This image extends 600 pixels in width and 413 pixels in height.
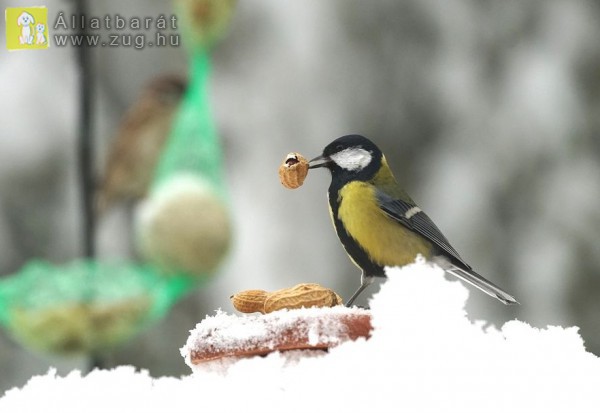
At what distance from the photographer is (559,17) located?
320 centimetres

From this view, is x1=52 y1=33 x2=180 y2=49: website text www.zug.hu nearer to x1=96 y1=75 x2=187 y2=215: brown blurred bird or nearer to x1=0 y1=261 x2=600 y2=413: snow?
x1=96 y1=75 x2=187 y2=215: brown blurred bird

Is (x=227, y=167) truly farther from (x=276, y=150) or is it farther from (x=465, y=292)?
(x=465, y=292)

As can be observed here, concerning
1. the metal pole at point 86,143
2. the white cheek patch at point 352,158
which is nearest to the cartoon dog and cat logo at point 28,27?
the metal pole at point 86,143

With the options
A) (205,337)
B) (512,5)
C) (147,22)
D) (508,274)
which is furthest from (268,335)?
(512,5)

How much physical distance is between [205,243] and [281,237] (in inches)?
47.7

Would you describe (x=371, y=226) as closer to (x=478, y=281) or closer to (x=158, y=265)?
(x=478, y=281)

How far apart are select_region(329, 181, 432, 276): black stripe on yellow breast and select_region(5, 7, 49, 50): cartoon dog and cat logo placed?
990 millimetres

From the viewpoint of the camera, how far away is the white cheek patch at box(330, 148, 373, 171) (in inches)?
48.4

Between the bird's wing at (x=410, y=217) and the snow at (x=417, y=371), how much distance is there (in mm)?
598

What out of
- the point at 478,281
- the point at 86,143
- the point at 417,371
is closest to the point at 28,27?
the point at 86,143

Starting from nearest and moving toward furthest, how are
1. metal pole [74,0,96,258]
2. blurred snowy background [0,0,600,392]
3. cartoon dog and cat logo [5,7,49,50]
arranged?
metal pole [74,0,96,258]
cartoon dog and cat logo [5,7,49,50]
blurred snowy background [0,0,600,392]

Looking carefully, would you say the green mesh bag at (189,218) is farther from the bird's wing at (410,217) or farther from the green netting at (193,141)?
the bird's wing at (410,217)

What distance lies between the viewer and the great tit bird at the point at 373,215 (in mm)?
1221

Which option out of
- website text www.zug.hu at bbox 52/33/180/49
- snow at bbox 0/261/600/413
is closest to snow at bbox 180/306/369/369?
snow at bbox 0/261/600/413
